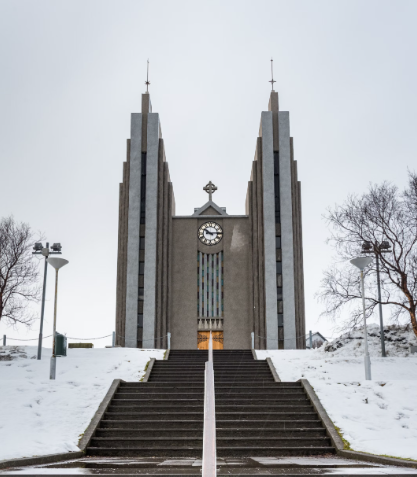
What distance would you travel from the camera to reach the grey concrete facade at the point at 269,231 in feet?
99.5

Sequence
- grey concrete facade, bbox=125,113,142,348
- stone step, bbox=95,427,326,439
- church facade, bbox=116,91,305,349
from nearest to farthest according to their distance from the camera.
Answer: stone step, bbox=95,427,326,439 → grey concrete facade, bbox=125,113,142,348 → church facade, bbox=116,91,305,349

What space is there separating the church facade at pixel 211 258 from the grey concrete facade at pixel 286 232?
0.06 metres

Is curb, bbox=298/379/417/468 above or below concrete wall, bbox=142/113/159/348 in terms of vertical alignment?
below

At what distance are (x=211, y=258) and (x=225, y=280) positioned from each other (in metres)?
1.65

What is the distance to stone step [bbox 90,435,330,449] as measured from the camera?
423 inches

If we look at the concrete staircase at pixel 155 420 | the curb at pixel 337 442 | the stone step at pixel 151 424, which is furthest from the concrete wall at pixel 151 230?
the stone step at pixel 151 424

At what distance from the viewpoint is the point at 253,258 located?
32.4 meters

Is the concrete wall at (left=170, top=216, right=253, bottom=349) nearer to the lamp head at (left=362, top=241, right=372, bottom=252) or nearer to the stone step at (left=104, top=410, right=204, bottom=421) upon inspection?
the lamp head at (left=362, top=241, right=372, bottom=252)

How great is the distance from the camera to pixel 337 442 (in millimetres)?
10555

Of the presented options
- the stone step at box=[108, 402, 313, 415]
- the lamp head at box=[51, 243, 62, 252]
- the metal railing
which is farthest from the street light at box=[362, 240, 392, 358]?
the metal railing

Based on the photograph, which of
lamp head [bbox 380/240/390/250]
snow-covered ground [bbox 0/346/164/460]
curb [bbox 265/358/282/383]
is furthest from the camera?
lamp head [bbox 380/240/390/250]

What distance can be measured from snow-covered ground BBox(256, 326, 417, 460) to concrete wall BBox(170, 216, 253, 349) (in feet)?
37.6

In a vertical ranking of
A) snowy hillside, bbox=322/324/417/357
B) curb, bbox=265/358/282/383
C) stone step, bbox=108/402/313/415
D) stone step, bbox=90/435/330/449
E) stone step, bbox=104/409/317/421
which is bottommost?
stone step, bbox=90/435/330/449

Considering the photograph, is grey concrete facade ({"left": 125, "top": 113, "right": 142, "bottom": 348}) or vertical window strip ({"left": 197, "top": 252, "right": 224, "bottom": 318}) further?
vertical window strip ({"left": 197, "top": 252, "right": 224, "bottom": 318})
